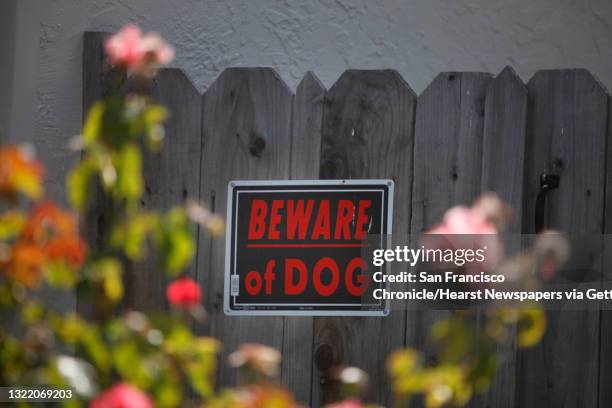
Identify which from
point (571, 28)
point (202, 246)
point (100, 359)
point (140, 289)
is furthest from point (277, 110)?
point (100, 359)

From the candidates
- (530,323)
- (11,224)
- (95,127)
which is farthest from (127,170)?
(530,323)

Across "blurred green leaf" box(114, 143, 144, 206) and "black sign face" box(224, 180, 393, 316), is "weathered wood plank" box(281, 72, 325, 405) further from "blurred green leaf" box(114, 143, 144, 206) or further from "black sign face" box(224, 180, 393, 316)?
"blurred green leaf" box(114, 143, 144, 206)

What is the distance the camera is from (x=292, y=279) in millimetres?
3371

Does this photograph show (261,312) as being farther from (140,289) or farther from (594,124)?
(594,124)

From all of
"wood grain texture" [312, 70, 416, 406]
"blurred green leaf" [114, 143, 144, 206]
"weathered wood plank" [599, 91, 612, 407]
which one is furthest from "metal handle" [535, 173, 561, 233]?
"blurred green leaf" [114, 143, 144, 206]

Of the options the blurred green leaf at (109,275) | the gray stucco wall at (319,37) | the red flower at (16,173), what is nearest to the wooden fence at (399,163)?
the gray stucco wall at (319,37)

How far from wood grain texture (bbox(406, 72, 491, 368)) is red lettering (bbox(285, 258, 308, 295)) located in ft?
1.12

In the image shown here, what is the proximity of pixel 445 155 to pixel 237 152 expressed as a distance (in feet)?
2.18

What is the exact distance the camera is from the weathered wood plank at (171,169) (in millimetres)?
3508

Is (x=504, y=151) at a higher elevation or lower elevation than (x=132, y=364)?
higher

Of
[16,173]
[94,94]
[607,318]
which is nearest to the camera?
[16,173]

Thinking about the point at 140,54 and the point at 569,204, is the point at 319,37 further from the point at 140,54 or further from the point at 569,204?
the point at 140,54

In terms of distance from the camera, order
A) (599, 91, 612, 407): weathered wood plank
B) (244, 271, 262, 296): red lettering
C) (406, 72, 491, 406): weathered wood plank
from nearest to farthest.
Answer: (599, 91, 612, 407): weathered wood plank < (406, 72, 491, 406): weathered wood plank < (244, 271, 262, 296): red lettering

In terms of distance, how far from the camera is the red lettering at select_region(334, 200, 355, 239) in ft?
11.0
